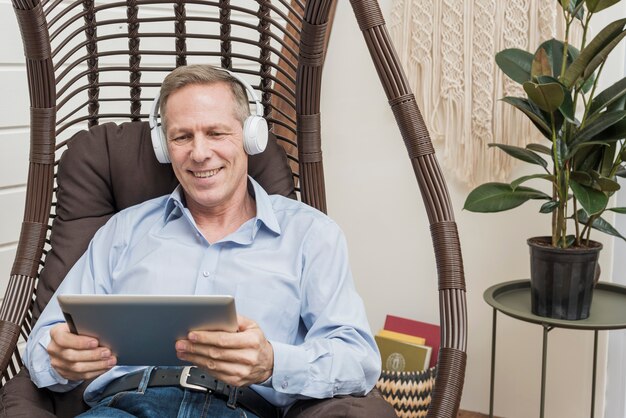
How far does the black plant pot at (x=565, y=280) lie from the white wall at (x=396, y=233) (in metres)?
0.39

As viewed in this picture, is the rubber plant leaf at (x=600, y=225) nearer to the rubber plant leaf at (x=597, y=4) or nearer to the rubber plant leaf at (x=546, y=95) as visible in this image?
the rubber plant leaf at (x=546, y=95)

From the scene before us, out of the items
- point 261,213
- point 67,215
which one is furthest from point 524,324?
point 67,215

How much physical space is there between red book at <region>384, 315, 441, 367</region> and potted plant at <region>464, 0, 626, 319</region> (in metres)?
0.62

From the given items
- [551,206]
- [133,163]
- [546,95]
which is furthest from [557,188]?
[133,163]

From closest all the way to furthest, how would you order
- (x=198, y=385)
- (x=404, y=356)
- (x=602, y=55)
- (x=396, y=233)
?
1. (x=198, y=385)
2. (x=602, y=55)
3. (x=404, y=356)
4. (x=396, y=233)

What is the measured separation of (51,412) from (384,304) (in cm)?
146

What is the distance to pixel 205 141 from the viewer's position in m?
1.60

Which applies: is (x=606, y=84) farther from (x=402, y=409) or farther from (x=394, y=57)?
(x=402, y=409)

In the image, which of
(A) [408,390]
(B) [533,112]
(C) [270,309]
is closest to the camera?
(C) [270,309]


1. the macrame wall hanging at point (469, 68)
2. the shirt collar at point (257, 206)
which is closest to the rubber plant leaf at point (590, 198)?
the macrame wall hanging at point (469, 68)

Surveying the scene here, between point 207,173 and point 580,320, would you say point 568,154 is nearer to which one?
point 580,320

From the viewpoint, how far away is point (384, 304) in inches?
109

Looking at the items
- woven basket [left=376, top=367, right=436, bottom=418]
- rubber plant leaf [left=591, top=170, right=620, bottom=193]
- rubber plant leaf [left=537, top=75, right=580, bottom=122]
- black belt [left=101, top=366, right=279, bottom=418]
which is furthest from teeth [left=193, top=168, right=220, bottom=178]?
woven basket [left=376, top=367, right=436, bottom=418]

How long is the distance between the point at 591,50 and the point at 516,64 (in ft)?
0.70
